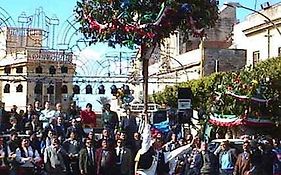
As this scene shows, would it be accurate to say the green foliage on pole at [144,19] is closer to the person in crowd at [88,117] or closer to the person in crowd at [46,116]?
the person in crowd at [46,116]

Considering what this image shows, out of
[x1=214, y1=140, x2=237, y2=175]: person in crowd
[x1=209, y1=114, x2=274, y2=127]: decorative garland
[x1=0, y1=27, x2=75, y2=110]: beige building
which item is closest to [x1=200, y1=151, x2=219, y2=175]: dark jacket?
[x1=214, y1=140, x2=237, y2=175]: person in crowd

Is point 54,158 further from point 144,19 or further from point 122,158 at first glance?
point 144,19

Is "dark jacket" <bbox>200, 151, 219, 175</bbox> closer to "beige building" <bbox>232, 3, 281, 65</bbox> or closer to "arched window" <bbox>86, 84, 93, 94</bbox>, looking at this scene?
"arched window" <bbox>86, 84, 93, 94</bbox>

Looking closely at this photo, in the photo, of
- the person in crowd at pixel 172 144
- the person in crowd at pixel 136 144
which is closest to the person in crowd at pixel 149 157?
the person in crowd at pixel 172 144

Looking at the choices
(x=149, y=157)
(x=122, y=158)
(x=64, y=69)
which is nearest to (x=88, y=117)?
(x=122, y=158)

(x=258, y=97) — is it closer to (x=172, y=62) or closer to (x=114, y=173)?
(x=114, y=173)

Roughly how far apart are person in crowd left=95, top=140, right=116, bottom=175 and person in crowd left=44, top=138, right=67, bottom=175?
Answer: 4.21 feet

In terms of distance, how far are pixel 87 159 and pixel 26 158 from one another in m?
1.80

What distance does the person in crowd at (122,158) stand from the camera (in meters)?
19.6

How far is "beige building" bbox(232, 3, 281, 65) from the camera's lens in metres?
45.1

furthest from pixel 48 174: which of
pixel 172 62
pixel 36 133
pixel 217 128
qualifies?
pixel 172 62

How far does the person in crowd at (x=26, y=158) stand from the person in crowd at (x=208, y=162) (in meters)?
4.55

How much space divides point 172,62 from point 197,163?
41183 millimetres

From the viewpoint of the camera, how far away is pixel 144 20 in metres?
18.4
